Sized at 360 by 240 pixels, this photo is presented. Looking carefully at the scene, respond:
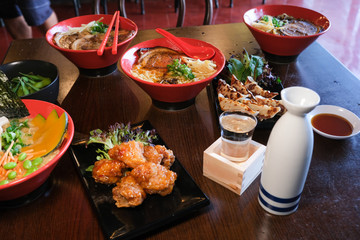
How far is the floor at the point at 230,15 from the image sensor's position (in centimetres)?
427

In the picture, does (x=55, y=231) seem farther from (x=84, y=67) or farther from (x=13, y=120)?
(x=84, y=67)

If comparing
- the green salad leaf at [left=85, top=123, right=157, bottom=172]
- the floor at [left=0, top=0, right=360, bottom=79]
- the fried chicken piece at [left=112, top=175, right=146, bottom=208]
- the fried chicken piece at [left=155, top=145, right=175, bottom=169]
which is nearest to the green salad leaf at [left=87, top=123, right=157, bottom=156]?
the green salad leaf at [left=85, top=123, right=157, bottom=172]

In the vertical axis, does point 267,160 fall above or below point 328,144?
above

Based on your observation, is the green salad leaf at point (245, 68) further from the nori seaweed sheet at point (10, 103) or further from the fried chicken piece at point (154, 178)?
the nori seaweed sheet at point (10, 103)

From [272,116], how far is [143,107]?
0.61 metres

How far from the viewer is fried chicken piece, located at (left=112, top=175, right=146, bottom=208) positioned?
3.15ft

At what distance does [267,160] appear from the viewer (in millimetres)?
916

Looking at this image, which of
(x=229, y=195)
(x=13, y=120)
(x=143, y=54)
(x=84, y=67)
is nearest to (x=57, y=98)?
(x=84, y=67)

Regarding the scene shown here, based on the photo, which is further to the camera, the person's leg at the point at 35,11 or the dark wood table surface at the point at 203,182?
the person's leg at the point at 35,11

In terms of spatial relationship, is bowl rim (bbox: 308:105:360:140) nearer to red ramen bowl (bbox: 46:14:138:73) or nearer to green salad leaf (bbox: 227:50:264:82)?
green salad leaf (bbox: 227:50:264:82)

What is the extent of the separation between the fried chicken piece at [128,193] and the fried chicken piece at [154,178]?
0.02 m

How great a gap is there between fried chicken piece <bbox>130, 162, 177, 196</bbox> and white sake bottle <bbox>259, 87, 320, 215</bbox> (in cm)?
29

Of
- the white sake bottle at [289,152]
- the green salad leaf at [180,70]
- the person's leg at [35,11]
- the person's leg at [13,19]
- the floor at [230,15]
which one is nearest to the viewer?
the white sake bottle at [289,152]

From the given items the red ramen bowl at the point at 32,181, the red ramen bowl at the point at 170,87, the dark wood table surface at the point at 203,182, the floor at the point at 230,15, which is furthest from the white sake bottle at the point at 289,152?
the floor at the point at 230,15
